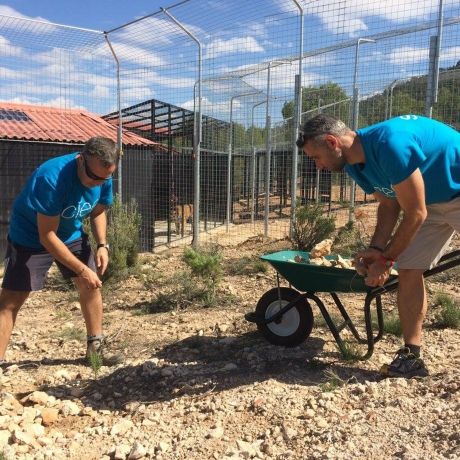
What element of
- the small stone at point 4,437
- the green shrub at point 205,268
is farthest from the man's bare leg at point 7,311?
the green shrub at point 205,268

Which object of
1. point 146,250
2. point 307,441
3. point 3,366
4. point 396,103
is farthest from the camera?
point 146,250

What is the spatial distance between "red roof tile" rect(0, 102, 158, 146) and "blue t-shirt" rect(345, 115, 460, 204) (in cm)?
746

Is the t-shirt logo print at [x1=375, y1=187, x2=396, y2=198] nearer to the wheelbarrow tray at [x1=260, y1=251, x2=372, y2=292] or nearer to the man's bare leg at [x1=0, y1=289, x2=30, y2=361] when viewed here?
the wheelbarrow tray at [x1=260, y1=251, x2=372, y2=292]

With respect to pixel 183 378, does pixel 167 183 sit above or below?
above

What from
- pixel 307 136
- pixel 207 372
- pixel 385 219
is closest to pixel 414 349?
pixel 385 219

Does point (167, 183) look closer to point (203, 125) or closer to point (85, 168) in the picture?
point (203, 125)

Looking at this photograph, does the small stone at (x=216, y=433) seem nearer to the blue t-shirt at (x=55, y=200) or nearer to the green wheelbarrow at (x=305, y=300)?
the green wheelbarrow at (x=305, y=300)

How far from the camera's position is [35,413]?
2992mm

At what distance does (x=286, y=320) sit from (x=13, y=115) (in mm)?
8162

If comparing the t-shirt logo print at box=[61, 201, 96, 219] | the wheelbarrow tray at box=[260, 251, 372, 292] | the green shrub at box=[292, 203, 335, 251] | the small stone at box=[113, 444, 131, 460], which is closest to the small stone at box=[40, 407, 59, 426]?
the small stone at box=[113, 444, 131, 460]

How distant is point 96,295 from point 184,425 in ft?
4.38

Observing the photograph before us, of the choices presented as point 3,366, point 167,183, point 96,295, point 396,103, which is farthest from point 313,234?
point 3,366

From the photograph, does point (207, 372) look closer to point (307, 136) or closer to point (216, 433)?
point (216, 433)

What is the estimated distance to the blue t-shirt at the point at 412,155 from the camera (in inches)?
106
